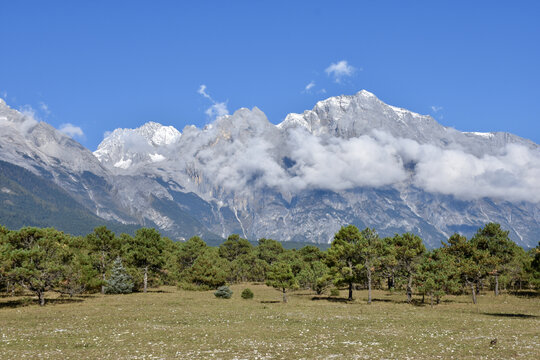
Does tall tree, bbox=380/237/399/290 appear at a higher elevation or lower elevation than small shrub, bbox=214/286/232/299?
higher

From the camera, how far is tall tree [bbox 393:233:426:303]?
76188 millimetres

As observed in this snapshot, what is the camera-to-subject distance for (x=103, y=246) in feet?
320

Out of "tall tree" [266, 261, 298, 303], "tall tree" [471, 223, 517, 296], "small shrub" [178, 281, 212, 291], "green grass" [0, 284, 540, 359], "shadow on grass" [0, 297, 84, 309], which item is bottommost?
"small shrub" [178, 281, 212, 291]

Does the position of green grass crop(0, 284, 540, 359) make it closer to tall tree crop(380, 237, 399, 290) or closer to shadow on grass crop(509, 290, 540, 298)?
tall tree crop(380, 237, 399, 290)

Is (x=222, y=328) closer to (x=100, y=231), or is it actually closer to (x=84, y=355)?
(x=84, y=355)

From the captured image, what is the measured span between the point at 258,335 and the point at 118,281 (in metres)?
63.8

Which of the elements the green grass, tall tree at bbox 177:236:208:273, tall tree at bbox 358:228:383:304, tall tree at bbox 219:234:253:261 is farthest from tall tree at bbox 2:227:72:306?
tall tree at bbox 219:234:253:261

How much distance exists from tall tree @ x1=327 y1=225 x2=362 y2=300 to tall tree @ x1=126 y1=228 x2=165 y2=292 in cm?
4221

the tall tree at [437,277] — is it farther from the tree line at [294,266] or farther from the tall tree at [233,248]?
the tall tree at [233,248]

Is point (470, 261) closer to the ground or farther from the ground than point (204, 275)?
farther from the ground

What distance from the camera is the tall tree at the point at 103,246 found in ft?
312

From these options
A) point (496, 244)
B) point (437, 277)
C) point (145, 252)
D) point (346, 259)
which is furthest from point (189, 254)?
point (437, 277)

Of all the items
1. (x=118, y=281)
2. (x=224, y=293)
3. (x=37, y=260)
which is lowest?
(x=224, y=293)

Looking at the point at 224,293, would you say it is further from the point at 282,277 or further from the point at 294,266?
the point at 294,266
